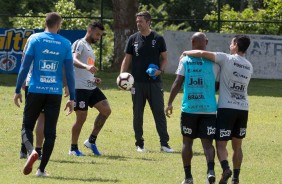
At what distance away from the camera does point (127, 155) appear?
14.1 meters

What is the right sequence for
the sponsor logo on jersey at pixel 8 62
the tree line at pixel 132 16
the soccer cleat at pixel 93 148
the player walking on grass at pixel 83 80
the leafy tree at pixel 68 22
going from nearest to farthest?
the player walking on grass at pixel 83 80 < the soccer cleat at pixel 93 148 < the sponsor logo on jersey at pixel 8 62 < the tree line at pixel 132 16 < the leafy tree at pixel 68 22

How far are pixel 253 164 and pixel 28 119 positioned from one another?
3.68 meters

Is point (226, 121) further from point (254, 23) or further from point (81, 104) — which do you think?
point (254, 23)

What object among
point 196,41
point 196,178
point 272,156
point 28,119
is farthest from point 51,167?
point 272,156

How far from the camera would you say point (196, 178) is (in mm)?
11789

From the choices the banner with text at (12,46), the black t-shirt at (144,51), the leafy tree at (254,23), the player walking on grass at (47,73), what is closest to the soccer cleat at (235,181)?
the player walking on grass at (47,73)

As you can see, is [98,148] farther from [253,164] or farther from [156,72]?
[253,164]

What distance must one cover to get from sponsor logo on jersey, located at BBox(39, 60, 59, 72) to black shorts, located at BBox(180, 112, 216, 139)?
5.49 ft

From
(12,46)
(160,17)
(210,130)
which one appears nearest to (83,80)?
(210,130)

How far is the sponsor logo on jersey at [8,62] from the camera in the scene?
1182 inches

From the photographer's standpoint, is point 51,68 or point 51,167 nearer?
point 51,68

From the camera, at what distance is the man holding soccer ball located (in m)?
14.6

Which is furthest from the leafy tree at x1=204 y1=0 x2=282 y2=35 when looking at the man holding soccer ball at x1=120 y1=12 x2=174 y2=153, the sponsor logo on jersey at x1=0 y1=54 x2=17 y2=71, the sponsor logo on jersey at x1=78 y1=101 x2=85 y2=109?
the sponsor logo on jersey at x1=78 y1=101 x2=85 y2=109

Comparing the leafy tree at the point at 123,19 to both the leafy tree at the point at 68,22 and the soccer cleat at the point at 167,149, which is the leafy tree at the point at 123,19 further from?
the soccer cleat at the point at 167,149
